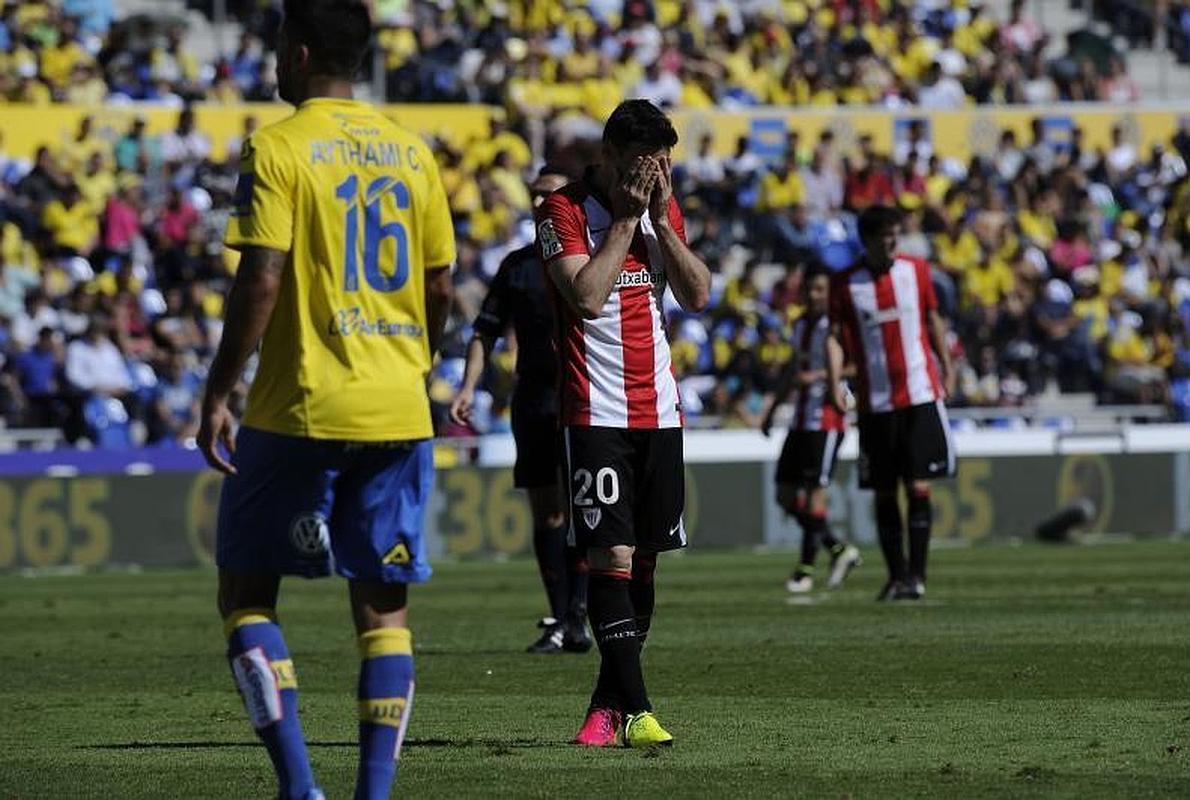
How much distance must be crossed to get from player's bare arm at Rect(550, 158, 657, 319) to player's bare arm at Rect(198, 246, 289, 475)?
228cm

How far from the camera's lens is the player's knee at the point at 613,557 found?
8766mm

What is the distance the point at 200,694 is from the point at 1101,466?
16451mm

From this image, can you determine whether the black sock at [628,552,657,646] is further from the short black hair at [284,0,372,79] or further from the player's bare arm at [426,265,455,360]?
the short black hair at [284,0,372,79]

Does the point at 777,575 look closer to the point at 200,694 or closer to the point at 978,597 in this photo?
the point at 978,597

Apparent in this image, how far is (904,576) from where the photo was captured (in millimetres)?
16031

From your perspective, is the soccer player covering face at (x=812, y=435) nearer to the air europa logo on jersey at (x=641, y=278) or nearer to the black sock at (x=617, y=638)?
the air europa logo on jersey at (x=641, y=278)

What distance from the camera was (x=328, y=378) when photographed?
21.0ft

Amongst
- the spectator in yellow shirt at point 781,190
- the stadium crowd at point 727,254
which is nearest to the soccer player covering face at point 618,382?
the stadium crowd at point 727,254

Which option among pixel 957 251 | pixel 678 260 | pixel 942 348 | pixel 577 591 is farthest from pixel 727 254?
pixel 678 260

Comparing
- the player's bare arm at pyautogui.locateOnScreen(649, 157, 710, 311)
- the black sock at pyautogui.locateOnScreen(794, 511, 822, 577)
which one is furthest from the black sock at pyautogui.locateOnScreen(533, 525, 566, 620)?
the black sock at pyautogui.locateOnScreen(794, 511, 822, 577)

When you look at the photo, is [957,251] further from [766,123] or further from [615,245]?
[615,245]

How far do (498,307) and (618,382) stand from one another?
13.3 feet

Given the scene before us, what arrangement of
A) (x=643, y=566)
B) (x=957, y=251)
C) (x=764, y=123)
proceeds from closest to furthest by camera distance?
(x=643, y=566), (x=957, y=251), (x=764, y=123)

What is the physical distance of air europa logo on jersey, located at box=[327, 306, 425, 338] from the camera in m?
6.40
